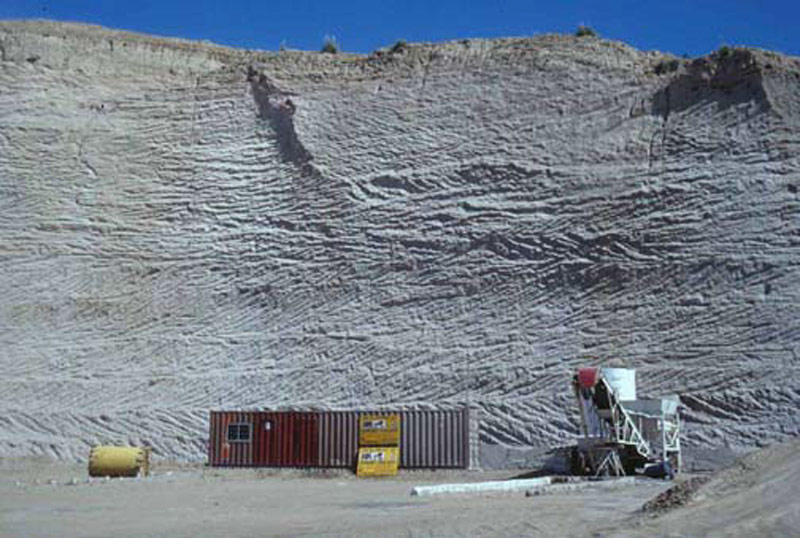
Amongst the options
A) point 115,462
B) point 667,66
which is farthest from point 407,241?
point 115,462

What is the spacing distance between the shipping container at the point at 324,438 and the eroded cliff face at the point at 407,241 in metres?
1.27

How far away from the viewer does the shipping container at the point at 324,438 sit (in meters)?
26.6

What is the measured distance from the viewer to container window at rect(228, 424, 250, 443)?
28.0m

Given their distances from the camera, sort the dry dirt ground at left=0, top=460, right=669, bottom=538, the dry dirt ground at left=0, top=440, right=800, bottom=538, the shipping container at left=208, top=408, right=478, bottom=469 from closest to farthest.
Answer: the dry dirt ground at left=0, top=440, right=800, bottom=538
the dry dirt ground at left=0, top=460, right=669, bottom=538
the shipping container at left=208, top=408, right=478, bottom=469

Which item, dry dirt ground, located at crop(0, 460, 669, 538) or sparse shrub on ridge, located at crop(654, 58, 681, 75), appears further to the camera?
sparse shrub on ridge, located at crop(654, 58, 681, 75)

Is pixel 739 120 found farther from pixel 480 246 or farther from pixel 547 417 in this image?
pixel 547 417

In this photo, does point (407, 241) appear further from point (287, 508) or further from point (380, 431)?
point (287, 508)

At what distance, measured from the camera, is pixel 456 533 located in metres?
12.0

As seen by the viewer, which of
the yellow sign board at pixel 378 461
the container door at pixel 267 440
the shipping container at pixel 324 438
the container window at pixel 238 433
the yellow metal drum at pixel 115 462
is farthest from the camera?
the container window at pixel 238 433

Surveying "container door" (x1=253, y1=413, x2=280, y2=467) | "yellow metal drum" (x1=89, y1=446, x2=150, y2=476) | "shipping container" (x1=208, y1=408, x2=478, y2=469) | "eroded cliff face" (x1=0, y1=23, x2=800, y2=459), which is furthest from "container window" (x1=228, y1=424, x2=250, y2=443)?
"yellow metal drum" (x1=89, y1=446, x2=150, y2=476)

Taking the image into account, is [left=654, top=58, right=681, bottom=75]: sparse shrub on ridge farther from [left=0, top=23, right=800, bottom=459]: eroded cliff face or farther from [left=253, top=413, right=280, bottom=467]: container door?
[left=253, top=413, right=280, bottom=467]: container door

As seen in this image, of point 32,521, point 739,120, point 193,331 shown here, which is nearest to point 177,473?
point 193,331

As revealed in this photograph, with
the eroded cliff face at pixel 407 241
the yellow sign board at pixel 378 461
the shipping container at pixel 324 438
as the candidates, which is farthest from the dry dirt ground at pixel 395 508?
the eroded cliff face at pixel 407 241

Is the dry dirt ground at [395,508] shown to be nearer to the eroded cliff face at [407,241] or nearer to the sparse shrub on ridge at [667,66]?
the eroded cliff face at [407,241]
